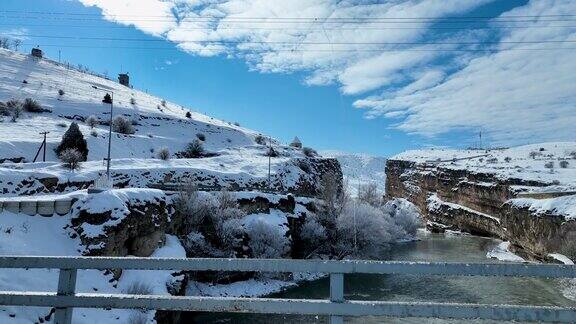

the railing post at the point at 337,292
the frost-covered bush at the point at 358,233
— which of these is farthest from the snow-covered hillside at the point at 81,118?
the railing post at the point at 337,292

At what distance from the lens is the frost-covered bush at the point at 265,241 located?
37.1 metres

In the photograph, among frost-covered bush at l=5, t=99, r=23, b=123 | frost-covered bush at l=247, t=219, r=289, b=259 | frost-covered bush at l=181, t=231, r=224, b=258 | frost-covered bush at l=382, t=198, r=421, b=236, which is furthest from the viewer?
frost-covered bush at l=382, t=198, r=421, b=236

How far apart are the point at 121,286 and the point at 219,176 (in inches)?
1289

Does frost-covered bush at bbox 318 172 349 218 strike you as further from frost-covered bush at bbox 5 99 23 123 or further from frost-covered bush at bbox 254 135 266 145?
frost-covered bush at bbox 5 99 23 123

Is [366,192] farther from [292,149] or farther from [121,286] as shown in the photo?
[121,286]

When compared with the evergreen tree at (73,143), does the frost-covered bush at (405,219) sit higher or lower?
lower

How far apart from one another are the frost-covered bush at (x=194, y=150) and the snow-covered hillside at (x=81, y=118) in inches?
47.9

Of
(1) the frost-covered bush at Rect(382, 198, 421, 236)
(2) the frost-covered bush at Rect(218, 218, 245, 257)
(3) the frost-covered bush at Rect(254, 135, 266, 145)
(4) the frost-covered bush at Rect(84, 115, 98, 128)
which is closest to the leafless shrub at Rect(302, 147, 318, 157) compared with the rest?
(3) the frost-covered bush at Rect(254, 135, 266, 145)

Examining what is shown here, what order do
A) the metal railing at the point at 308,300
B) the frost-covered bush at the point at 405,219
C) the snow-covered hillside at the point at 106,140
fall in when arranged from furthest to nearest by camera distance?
1. the frost-covered bush at the point at 405,219
2. the snow-covered hillside at the point at 106,140
3. the metal railing at the point at 308,300

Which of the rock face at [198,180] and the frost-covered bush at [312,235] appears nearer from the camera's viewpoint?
the rock face at [198,180]

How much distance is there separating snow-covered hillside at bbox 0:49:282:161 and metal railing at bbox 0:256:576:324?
4478cm

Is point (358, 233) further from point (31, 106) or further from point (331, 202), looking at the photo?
point (31, 106)

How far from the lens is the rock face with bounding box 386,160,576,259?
49594mm

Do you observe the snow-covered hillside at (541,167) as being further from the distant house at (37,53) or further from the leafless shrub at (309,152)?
the distant house at (37,53)
